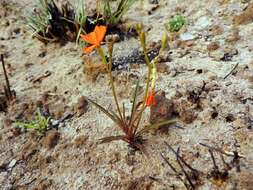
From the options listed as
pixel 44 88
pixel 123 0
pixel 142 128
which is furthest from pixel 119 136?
pixel 123 0

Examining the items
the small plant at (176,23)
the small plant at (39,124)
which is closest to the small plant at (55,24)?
the small plant at (176,23)

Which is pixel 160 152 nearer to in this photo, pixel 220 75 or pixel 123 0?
pixel 220 75

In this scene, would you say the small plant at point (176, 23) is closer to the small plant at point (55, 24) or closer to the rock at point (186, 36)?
the rock at point (186, 36)

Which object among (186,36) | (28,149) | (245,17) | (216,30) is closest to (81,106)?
(28,149)

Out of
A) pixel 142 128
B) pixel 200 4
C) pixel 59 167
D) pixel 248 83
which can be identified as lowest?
pixel 59 167

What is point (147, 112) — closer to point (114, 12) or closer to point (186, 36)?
point (186, 36)

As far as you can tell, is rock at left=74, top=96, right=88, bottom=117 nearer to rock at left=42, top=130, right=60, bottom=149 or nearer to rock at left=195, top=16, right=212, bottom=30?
rock at left=42, top=130, right=60, bottom=149

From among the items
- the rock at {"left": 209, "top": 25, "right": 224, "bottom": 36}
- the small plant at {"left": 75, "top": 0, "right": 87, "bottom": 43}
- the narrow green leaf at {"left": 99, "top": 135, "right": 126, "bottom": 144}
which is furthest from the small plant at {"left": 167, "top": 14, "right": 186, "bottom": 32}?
the narrow green leaf at {"left": 99, "top": 135, "right": 126, "bottom": 144}
